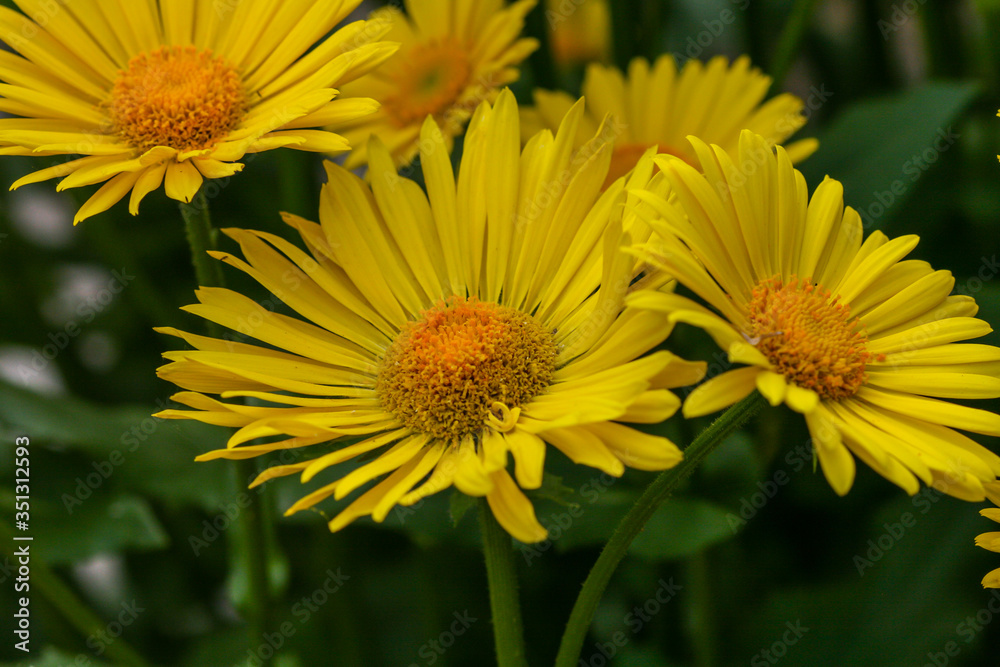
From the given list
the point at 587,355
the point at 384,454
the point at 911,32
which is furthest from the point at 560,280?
the point at 911,32

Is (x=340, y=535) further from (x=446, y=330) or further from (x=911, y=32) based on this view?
(x=911, y=32)

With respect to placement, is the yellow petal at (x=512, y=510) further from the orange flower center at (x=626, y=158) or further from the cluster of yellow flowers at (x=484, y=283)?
the orange flower center at (x=626, y=158)

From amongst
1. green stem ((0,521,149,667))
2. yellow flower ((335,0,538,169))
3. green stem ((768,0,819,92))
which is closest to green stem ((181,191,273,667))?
green stem ((0,521,149,667))

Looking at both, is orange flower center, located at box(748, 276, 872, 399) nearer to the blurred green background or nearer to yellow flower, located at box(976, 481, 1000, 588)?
yellow flower, located at box(976, 481, 1000, 588)

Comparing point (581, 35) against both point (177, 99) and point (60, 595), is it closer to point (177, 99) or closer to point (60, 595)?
point (177, 99)

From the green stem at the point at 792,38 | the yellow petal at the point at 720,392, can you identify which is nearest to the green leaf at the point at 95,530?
the yellow petal at the point at 720,392

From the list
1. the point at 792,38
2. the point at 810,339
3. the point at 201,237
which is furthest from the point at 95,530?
the point at 792,38

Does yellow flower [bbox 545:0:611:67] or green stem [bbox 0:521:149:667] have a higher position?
yellow flower [bbox 545:0:611:67]

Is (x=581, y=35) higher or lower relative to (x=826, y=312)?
higher

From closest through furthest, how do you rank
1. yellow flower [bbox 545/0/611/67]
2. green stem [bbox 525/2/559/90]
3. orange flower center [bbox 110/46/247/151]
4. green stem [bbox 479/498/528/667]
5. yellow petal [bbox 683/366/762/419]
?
1. yellow petal [bbox 683/366/762/419]
2. green stem [bbox 479/498/528/667]
3. orange flower center [bbox 110/46/247/151]
4. green stem [bbox 525/2/559/90]
5. yellow flower [bbox 545/0/611/67]
